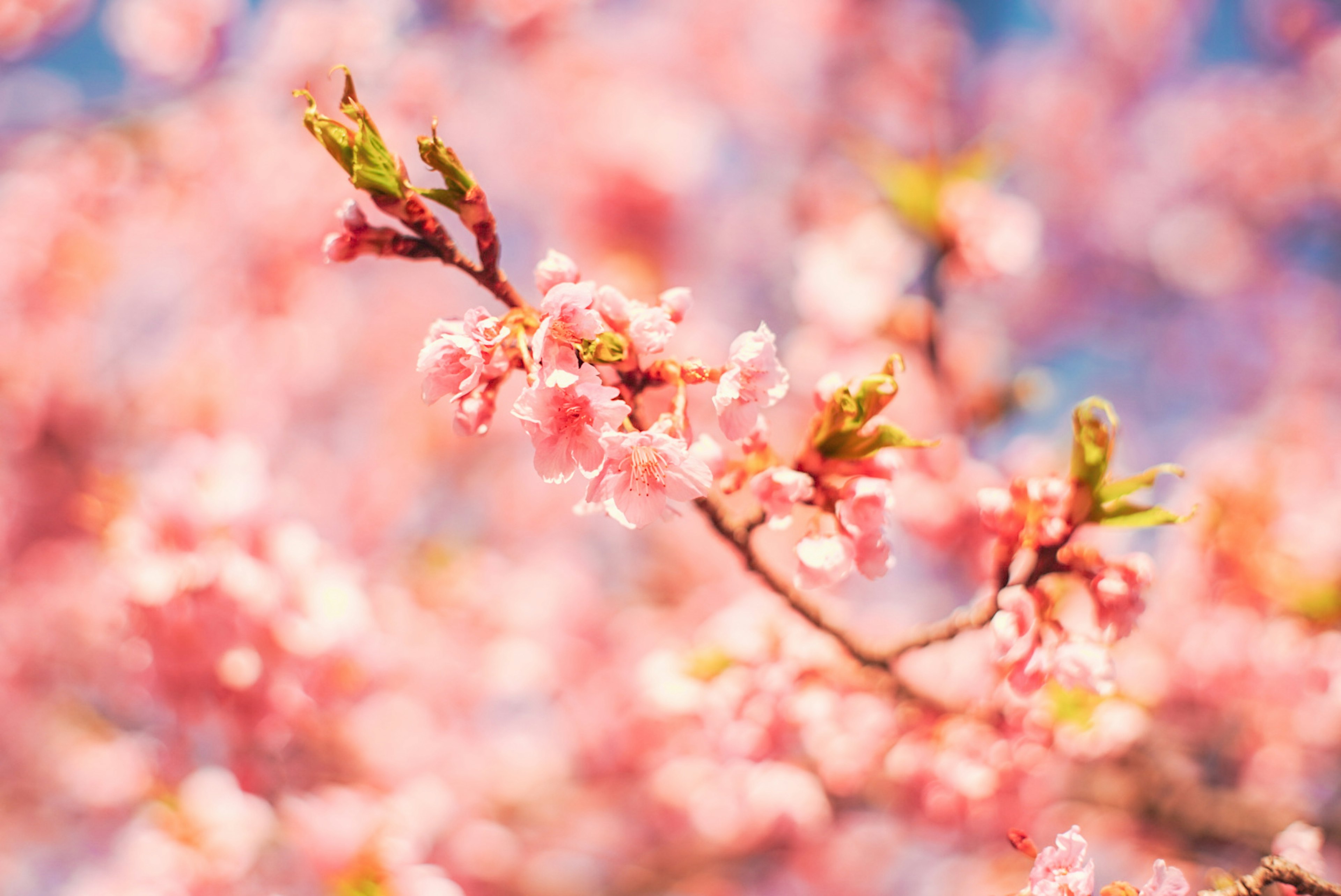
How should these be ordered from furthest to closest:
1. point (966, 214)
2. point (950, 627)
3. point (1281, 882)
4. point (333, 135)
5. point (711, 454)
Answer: point (966, 214)
point (950, 627)
point (711, 454)
point (1281, 882)
point (333, 135)

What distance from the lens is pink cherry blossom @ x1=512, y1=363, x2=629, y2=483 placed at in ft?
2.54

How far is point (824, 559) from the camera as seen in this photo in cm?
96

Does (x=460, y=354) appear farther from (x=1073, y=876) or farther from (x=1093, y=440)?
(x=1073, y=876)

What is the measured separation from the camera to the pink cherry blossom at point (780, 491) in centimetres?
95

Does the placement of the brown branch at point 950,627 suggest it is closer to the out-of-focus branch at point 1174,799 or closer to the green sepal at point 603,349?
the green sepal at point 603,349

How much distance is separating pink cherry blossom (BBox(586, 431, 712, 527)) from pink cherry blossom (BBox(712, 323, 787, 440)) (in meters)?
0.07

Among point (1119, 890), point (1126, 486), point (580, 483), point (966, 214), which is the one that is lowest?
point (1119, 890)

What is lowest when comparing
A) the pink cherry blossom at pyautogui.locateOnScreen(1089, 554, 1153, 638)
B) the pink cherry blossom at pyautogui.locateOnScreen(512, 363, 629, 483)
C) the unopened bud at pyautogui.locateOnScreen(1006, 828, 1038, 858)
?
the unopened bud at pyautogui.locateOnScreen(1006, 828, 1038, 858)

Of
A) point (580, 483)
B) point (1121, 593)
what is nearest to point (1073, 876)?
point (1121, 593)

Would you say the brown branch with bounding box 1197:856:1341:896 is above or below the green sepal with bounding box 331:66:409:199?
below

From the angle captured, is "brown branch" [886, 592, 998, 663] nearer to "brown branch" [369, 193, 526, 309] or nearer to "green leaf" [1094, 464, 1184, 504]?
"green leaf" [1094, 464, 1184, 504]

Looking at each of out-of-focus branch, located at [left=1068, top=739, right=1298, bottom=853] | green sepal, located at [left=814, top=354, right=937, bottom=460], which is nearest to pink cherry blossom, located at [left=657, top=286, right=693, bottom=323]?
green sepal, located at [left=814, top=354, right=937, bottom=460]

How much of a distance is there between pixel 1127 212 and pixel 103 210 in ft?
20.5

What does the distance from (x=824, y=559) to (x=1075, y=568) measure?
40 centimetres
